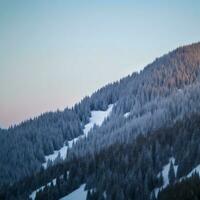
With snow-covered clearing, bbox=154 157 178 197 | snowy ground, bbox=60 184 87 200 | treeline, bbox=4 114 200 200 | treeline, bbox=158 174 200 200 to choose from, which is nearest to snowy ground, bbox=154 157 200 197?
snow-covered clearing, bbox=154 157 178 197

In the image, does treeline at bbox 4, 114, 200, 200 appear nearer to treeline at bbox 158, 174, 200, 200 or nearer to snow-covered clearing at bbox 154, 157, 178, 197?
snow-covered clearing at bbox 154, 157, 178, 197

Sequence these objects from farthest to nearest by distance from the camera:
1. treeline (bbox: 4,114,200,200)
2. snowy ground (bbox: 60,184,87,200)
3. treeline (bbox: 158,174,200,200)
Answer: snowy ground (bbox: 60,184,87,200) < treeline (bbox: 4,114,200,200) < treeline (bbox: 158,174,200,200)

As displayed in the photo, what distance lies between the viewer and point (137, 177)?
11900 cm

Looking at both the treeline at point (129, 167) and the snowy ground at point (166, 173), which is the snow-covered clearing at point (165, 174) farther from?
the treeline at point (129, 167)

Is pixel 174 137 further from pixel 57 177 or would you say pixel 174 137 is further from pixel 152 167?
pixel 57 177

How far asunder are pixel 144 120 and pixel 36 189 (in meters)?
61.3

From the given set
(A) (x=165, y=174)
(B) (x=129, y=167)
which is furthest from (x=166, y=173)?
(B) (x=129, y=167)

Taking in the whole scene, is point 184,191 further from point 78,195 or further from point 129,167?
point 78,195

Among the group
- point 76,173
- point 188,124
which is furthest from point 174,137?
point 76,173

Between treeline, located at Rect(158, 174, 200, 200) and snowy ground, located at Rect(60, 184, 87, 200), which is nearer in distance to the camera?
treeline, located at Rect(158, 174, 200, 200)

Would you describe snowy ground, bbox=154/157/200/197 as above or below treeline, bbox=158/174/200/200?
above

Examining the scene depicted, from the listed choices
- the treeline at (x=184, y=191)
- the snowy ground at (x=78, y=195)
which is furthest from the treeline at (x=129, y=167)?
the treeline at (x=184, y=191)

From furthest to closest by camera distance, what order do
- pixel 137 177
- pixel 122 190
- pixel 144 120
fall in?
pixel 144 120 < pixel 137 177 < pixel 122 190

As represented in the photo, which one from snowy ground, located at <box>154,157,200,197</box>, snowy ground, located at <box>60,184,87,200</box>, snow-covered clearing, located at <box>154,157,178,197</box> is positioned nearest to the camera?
snowy ground, located at <box>154,157,200,197</box>
